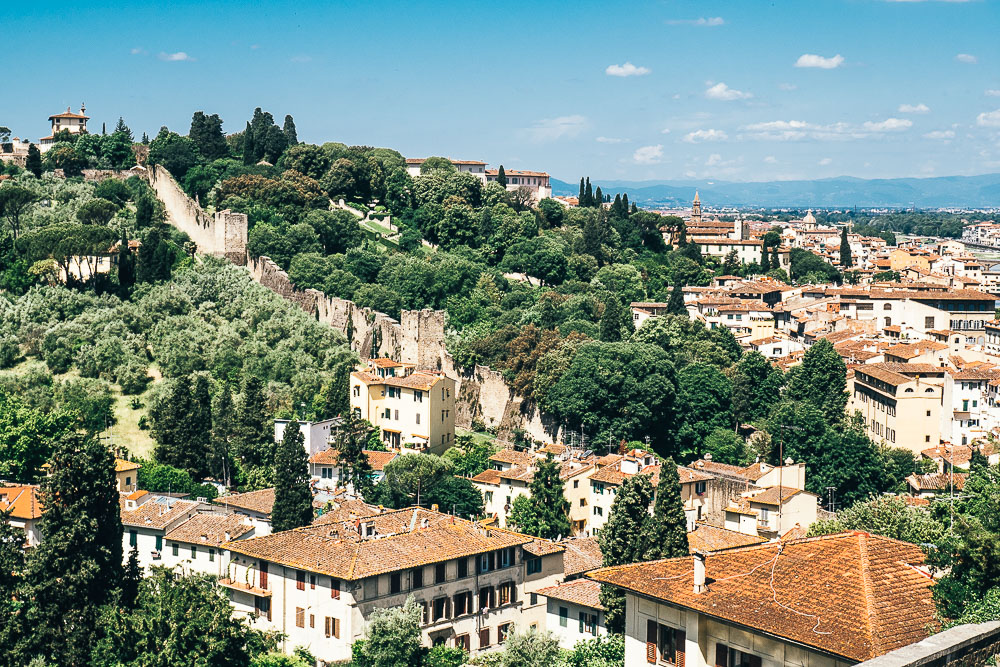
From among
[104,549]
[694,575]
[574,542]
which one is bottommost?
[574,542]

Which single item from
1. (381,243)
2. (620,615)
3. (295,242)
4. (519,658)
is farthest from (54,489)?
(381,243)

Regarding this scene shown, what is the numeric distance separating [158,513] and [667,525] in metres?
14.3

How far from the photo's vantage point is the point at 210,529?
31.3m

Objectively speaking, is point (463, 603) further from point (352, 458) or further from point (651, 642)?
point (651, 642)

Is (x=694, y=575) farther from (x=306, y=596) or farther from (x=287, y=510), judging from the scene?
(x=287, y=510)

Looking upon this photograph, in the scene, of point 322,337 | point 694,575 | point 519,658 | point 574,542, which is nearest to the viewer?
point 694,575

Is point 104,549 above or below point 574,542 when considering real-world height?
above

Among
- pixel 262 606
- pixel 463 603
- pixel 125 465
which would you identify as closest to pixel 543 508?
pixel 463 603

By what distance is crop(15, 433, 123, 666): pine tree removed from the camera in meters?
23.0

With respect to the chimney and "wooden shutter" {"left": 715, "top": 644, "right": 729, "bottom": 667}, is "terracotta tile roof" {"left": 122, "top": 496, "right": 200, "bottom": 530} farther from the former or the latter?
"wooden shutter" {"left": 715, "top": 644, "right": 729, "bottom": 667}

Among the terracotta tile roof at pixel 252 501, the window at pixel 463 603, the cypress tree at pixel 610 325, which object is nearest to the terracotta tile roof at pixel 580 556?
the window at pixel 463 603

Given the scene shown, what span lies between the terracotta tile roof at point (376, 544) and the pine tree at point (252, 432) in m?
9.27

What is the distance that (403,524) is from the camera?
29.9 metres

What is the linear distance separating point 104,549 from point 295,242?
30.2 meters
